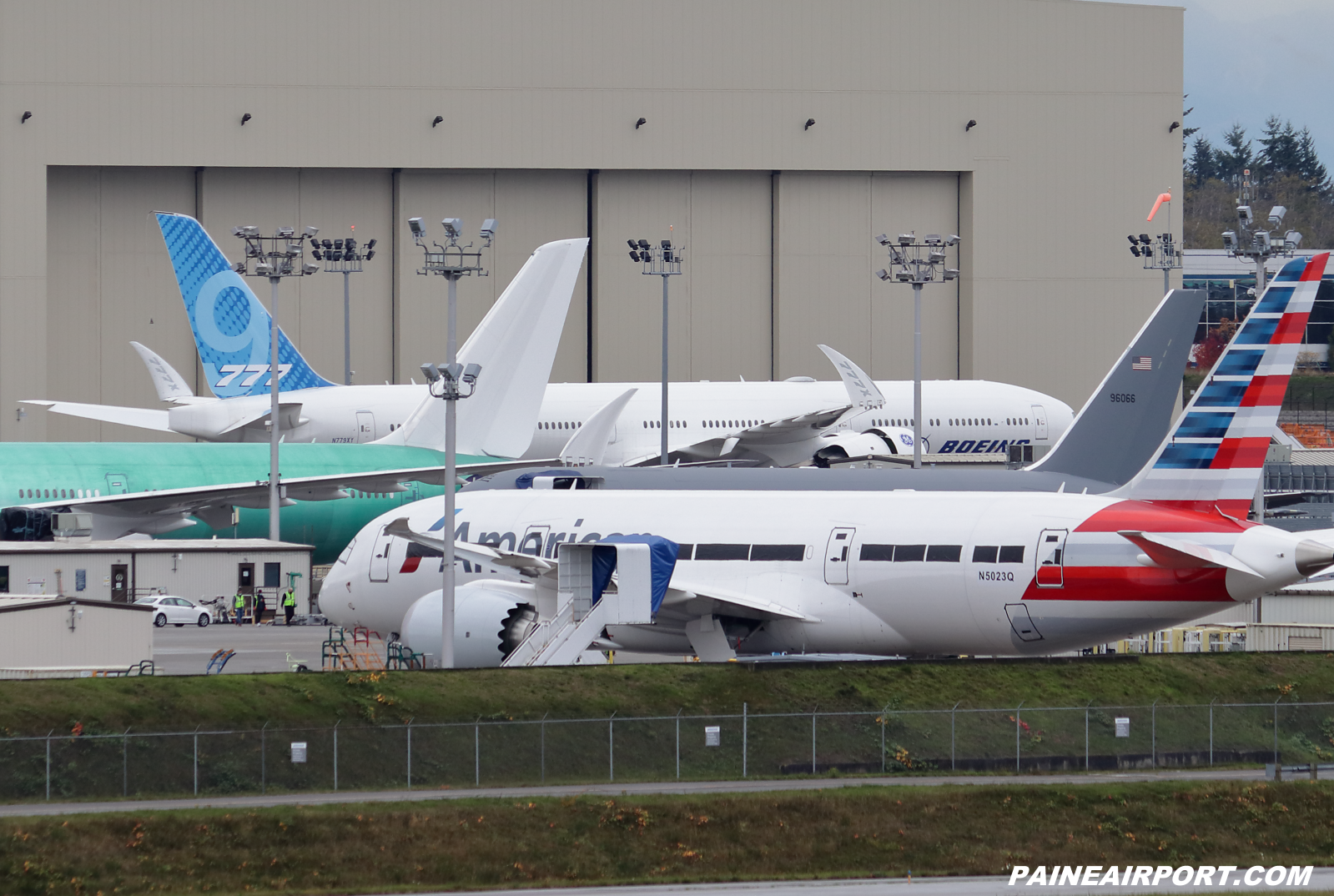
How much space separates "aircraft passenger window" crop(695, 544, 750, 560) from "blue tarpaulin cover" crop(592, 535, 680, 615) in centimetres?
171

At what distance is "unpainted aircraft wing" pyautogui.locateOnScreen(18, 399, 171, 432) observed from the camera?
6343 centimetres

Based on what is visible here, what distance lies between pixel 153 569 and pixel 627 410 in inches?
1003

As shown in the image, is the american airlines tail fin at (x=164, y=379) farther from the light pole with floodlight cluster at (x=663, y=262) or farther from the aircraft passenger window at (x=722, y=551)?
the aircraft passenger window at (x=722, y=551)

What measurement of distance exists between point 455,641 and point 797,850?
1070cm

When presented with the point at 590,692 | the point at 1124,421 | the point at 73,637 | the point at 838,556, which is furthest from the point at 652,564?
the point at 1124,421

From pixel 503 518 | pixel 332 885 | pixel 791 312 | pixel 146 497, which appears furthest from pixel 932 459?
pixel 332 885

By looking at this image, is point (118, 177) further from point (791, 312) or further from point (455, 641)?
point (455, 641)

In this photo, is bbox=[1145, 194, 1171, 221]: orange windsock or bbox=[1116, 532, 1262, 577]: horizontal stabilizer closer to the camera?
bbox=[1116, 532, 1262, 577]: horizontal stabilizer

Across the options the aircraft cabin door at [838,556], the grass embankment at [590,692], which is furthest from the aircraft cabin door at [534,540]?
the aircraft cabin door at [838,556]

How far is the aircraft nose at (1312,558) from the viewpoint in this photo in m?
25.6

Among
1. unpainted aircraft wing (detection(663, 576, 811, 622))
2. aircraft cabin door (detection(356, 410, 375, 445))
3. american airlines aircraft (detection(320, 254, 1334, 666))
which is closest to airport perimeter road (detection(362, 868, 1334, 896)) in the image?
american airlines aircraft (detection(320, 254, 1334, 666))

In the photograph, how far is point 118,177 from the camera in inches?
2928

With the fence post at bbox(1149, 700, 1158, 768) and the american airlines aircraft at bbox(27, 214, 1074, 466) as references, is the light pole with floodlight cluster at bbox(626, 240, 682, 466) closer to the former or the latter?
the american airlines aircraft at bbox(27, 214, 1074, 466)

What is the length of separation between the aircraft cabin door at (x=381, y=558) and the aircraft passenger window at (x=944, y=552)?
10.2 m
